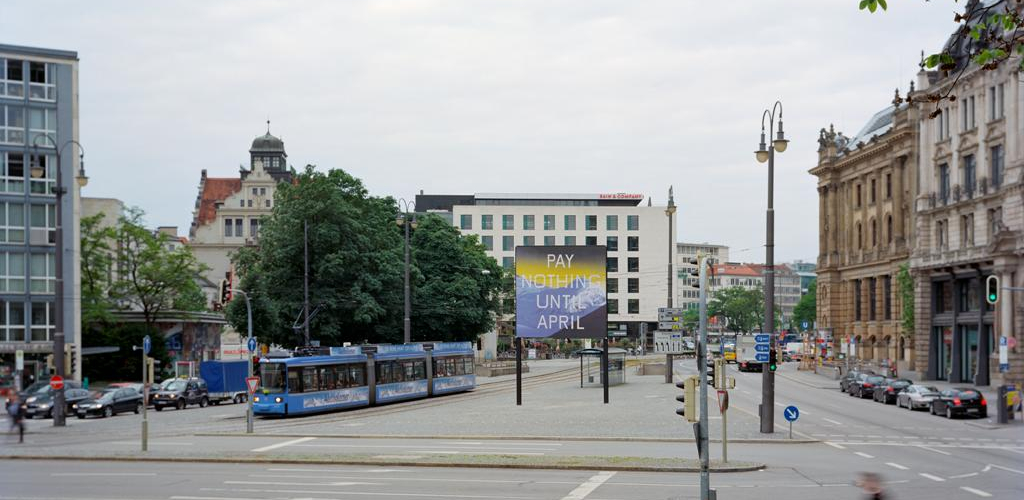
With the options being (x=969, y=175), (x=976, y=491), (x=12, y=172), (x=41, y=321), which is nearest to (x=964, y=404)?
(x=976, y=491)

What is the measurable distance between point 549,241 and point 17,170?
77697 millimetres

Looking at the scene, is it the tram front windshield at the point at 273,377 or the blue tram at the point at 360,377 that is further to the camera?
the blue tram at the point at 360,377

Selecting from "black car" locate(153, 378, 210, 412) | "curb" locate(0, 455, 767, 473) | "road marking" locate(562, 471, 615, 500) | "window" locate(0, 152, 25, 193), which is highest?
"window" locate(0, 152, 25, 193)

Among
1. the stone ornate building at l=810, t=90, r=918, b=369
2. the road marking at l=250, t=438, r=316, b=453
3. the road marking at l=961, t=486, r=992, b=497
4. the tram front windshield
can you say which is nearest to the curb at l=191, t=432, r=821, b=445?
the road marking at l=250, t=438, r=316, b=453

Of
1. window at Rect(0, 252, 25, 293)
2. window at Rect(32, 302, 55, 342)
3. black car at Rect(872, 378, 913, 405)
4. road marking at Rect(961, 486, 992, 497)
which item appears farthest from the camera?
window at Rect(32, 302, 55, 342)

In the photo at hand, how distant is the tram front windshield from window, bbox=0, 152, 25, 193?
27.4 metres

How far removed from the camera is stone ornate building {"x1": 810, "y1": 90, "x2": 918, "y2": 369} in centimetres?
9012

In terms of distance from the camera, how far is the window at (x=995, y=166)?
66.6m

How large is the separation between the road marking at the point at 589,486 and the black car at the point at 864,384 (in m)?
36.6

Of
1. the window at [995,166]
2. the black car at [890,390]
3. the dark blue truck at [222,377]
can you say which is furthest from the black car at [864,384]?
the dark blue truck at [222,377]

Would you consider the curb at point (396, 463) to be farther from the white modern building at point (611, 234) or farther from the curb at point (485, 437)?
the white modern building at point (611, 234)

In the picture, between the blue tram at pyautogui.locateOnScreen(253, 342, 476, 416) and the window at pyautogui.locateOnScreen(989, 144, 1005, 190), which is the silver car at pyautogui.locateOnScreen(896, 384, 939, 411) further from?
the blue tram at pyautogui.locateOnScreen(253, 342, 476, 416)

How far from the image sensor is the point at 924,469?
26.9 meters

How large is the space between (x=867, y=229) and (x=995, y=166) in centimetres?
3201
